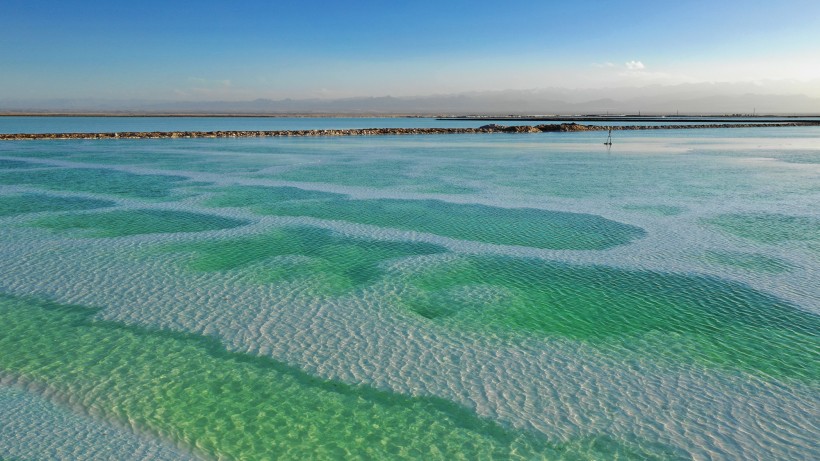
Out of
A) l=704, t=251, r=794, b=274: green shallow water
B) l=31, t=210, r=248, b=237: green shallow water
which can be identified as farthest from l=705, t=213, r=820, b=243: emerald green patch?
l=31, t=210, r=248, b=237: green shallow water

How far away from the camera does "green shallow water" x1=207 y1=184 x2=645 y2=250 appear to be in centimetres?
1230

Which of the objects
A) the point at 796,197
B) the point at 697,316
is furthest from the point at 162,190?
the point at 796,197

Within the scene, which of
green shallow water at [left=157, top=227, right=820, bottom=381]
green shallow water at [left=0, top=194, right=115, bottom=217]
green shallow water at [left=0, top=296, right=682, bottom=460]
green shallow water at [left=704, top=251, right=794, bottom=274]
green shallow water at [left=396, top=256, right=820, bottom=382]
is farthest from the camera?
green shallow water at [left=0, top=194, right=115, bottom=217]

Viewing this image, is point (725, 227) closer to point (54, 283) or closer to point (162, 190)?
point (54, 283)

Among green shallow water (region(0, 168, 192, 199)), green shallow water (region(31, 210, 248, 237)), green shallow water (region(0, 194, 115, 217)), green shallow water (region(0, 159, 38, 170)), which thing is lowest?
green shallow water (region(31, 210, 248, 237))

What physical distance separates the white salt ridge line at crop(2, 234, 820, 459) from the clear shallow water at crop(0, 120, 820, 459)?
3 cm

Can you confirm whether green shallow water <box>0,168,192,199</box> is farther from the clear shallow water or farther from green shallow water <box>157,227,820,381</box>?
green shallow water <box>157,227,820,381</box>

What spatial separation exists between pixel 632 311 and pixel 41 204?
52.7ft

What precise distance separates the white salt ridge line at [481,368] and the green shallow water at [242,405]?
0.89 ft

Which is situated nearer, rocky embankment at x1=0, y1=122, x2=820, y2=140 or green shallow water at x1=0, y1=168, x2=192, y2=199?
green shallow water at x1=0, y1=168, x2=192, y2=199

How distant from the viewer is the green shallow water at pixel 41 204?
15209 mm

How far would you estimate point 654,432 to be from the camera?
202 inches

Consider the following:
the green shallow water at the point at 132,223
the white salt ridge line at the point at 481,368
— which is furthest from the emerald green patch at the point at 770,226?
the green shallow water at the point at 132,223

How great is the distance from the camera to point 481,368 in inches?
251
